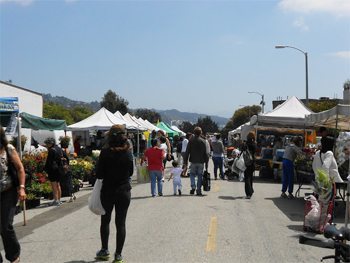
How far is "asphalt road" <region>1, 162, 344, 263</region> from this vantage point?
7453 millimetres

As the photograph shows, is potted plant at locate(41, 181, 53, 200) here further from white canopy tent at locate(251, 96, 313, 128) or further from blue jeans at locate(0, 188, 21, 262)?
white canopy tent at locate(251, 96, 313, 128)

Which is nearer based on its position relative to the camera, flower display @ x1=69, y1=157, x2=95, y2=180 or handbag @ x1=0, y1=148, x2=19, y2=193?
handbag @ x1=0, y1=148, x2=19, y2=193

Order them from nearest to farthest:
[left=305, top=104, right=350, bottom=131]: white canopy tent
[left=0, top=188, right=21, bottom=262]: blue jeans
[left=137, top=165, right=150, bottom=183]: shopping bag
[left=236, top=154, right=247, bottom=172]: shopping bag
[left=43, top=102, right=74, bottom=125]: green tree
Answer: [left=0, top=188, right=21, bottom=262]: blue jeans
[left=305, top=104, right=350, bottom=131]: white canopy tent
[left=236, top=154, right=247, bottom=172]: shopping bag
[left=137, top=165, right=150, bottom=183]: shopping bag
[left=43, top=102, right=74, bottom=125]: green tree

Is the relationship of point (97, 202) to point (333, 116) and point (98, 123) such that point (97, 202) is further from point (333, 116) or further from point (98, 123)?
point (98, 123)

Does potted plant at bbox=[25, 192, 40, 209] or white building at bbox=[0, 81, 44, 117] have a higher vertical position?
white building at bbox=[0, 81, 44, 117]

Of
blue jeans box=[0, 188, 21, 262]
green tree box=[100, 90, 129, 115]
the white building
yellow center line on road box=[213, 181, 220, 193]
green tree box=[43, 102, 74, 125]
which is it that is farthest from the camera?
green tree box=[43, 102, 74, 125]

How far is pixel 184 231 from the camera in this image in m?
9.13

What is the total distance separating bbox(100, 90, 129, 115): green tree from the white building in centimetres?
5599

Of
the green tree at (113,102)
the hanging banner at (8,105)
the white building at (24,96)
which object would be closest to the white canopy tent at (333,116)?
the hanging banner at (8,105)

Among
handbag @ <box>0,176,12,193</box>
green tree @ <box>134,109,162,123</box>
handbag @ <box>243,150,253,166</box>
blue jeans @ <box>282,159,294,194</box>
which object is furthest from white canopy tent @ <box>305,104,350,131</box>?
green tree @ <box>134,109,162,123</box>

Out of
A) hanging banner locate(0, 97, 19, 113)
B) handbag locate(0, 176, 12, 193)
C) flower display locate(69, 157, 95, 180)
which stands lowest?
flower display locate(69, 157, 95, 180)

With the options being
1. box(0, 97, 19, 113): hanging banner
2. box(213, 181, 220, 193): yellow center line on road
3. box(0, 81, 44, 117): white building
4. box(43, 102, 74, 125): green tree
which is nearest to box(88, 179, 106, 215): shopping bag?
box(0, 97, 19, 113): hanging banner

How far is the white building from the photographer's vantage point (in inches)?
1204

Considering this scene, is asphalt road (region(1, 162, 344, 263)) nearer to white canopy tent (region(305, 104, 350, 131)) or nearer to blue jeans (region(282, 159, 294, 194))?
blue jeans (region(282, 159, 294, 194))
